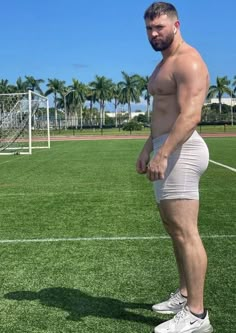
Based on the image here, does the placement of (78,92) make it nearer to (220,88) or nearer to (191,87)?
(220,88)

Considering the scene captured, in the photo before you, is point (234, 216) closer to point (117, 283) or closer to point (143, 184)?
point (117, 283)

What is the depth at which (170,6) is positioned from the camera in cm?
354

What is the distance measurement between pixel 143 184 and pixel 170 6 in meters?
9.24

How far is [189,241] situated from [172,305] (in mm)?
728

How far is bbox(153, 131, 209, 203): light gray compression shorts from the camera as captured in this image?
3582 millimetres

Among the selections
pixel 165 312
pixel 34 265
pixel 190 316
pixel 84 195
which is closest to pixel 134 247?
pixel 34 265

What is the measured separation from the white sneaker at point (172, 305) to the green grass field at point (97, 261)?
6 centimetres

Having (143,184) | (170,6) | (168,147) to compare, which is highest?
(170,6)

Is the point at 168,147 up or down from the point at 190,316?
up

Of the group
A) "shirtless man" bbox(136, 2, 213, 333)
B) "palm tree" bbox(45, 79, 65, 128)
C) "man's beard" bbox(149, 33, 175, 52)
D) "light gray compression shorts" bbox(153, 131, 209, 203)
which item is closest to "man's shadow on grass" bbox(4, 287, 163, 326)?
"shirtless man" bbox(136, 2, 213, 333)

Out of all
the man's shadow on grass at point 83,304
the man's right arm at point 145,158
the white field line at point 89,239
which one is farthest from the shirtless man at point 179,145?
the white field line at point 89,239

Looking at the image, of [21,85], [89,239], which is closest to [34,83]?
[21,85]

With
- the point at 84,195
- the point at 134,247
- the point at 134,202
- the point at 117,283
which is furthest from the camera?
the point at 84,195

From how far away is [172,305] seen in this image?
13.5 ft
